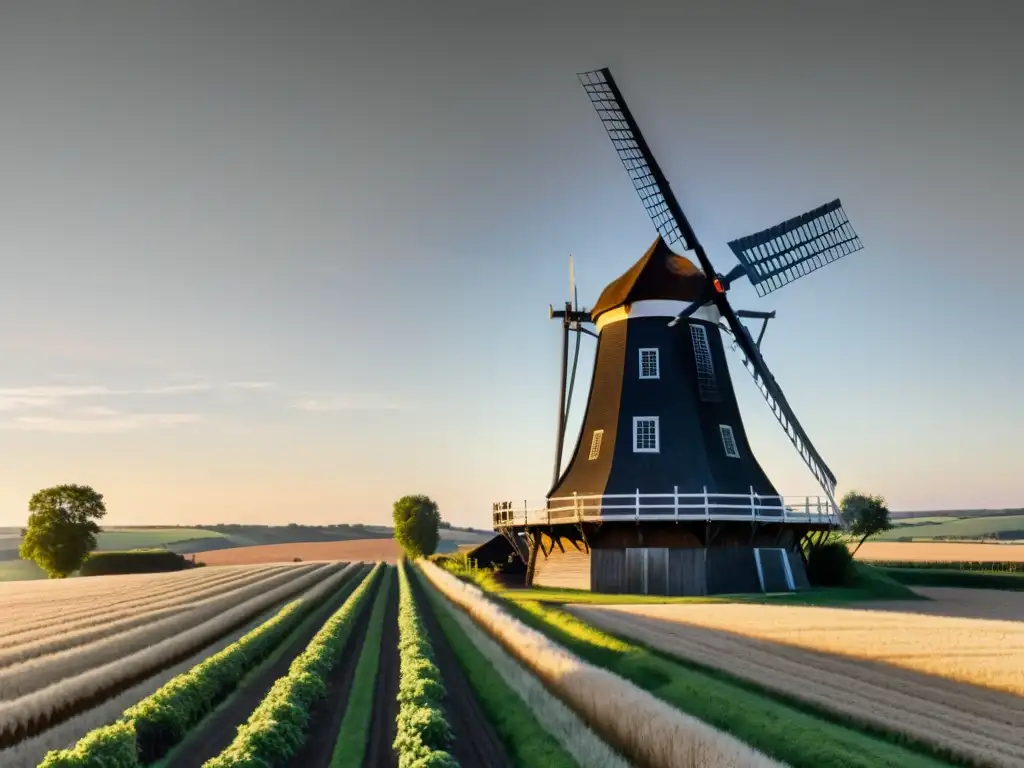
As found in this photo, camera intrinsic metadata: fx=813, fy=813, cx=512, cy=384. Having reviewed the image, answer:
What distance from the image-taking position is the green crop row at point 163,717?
11023 mm

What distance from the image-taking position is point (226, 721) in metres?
15.2

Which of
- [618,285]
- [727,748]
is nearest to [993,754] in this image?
[727,748]

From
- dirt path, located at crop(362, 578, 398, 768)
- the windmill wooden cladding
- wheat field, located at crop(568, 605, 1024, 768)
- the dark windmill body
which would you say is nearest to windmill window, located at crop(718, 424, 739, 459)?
the dark windmill body

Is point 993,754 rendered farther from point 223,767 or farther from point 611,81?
point 611,81

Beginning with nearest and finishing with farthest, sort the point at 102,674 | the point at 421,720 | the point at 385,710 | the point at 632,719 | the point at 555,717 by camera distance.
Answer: the point at 632,719 < the point at 421,720 < the point at 555,717 < the point at 385,710 < the point at 102,674

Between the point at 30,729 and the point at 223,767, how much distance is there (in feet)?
19.2

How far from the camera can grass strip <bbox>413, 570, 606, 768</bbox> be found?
11758 millimetres

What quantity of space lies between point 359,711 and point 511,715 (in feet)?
9.53

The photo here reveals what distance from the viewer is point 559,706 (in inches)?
546

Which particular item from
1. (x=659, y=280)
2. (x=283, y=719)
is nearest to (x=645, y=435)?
(x=659, y=280)

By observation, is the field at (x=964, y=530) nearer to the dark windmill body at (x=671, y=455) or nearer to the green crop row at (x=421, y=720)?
the dark windmill body at (x=671, y=455)

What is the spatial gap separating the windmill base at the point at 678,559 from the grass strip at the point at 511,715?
1447 cm

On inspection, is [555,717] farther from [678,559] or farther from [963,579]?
[963,579]

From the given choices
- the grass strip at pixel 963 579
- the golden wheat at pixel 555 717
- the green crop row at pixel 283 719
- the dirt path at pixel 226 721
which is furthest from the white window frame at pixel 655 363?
the grass strip at pixel 963 579
